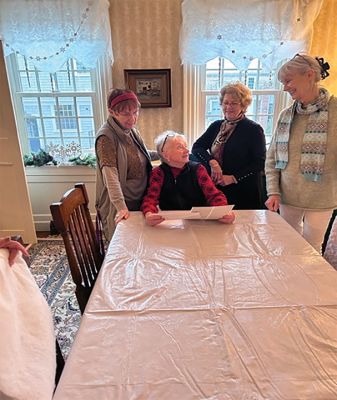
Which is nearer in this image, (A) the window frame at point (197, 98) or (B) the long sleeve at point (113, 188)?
(B) the long sleeve at point (113, 188)

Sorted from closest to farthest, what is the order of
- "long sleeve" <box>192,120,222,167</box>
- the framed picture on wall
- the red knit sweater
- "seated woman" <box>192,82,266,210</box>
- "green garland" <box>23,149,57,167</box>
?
the red knit sweater < "seated woman" <box>192,82,266,210</box> < "long sleeve" <box>192,120,222,167</box> < the framed picture on wall < "green garland" <box>23,149,57,167</box>

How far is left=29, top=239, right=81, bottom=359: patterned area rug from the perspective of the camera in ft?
6.26

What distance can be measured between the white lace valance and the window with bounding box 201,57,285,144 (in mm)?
268

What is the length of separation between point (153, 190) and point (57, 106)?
2.08 metres

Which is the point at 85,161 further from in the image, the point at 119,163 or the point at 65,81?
the point at 119,163

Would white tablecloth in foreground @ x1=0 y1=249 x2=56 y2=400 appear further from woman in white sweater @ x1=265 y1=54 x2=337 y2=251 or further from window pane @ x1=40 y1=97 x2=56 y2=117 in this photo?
window pane @ x1=40 y1=97 x2=56 y2=117

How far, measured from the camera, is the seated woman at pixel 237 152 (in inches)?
79.0

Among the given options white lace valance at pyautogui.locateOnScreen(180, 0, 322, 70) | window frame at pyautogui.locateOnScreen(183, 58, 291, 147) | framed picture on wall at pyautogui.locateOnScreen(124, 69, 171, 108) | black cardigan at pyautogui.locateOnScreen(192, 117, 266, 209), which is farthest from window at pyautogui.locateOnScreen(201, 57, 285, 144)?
black cardigan at pyautogui.locateOnScreen(192, 117, 266, 209)

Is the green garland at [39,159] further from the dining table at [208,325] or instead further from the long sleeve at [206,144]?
the dining table at [208,325]

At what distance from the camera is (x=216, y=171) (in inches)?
81.6

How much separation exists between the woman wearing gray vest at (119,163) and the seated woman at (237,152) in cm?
52

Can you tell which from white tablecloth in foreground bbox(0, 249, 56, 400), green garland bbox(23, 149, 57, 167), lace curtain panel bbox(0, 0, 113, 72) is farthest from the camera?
green garland bbox(23, 149, 57, 167)

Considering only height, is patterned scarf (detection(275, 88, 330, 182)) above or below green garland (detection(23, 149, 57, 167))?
above

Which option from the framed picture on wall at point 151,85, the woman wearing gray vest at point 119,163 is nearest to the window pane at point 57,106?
the framed picture on wall at point 151,85
